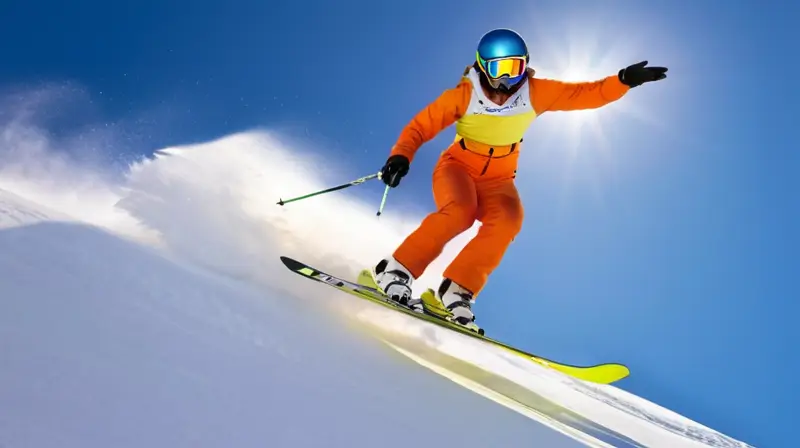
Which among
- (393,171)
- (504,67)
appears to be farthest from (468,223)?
(504,67)

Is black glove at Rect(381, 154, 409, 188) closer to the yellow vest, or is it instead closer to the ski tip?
the yellow vest

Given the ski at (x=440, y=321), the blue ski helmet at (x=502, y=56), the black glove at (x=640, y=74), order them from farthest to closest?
1. the black glove at (x=640, y=74)
2. the blue ski helmet at (x=502, y=56)
3. the ski at (x=440, y=321)

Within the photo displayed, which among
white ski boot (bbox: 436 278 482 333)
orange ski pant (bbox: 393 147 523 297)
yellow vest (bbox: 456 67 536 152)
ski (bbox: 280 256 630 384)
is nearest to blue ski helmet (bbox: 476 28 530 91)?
yellow vest (bbox: 456 67 536 152)

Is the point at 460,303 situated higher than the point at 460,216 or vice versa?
the point at 460,216

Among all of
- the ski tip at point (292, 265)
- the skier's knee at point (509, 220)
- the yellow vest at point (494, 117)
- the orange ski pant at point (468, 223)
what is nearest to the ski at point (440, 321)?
the ski tip at point (292, 265)

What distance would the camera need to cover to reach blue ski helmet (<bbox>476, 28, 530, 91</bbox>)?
5.18 metres

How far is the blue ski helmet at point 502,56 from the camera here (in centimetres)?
518

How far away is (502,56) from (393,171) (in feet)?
4.55

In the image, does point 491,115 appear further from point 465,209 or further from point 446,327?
point 446,327

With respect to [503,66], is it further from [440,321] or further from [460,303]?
[440,321]

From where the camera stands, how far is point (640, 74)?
5395 millimetres

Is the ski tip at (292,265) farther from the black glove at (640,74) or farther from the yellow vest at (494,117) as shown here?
the black glove at (640,74)

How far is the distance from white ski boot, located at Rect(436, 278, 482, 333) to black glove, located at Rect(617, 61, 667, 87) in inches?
98.3

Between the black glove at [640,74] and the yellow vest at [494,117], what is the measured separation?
2.96 ft
